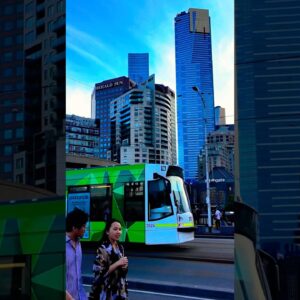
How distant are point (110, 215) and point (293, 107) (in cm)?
73

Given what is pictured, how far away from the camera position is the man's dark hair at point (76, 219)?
1473 mm

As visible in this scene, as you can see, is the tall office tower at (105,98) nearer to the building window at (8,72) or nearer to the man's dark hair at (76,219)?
the man's dark hair at (76,219)

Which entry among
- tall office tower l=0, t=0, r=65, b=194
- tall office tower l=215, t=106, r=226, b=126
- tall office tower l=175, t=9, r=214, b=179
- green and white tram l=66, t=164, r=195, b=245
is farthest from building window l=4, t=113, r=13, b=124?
tall office tower l=215, t=106, r=226, b=126

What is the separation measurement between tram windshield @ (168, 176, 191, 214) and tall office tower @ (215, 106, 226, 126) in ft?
0.74

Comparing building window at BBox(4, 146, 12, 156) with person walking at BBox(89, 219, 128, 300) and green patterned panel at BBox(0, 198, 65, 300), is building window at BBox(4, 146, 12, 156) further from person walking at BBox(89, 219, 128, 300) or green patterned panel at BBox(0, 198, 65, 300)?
person walking at BBox(89, 219, 128, 300)

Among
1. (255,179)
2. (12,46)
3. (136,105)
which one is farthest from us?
(12,46)

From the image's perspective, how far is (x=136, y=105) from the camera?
1507mm

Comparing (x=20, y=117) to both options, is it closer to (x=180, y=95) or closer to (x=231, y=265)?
(x=180, y=95)

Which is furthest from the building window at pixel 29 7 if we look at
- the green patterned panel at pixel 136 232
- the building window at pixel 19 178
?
the green patterned panel at pixel 136 232

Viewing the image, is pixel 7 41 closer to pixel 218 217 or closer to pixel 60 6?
pixel 60 6

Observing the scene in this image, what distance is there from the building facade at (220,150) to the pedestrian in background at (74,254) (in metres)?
0.46

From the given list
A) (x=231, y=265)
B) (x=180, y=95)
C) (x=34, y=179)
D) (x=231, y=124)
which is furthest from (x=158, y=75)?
(x=231, y=265)

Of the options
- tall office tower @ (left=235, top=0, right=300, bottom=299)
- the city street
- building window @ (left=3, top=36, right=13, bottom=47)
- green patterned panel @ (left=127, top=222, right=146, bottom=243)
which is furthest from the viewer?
building window @ (left=3, top=36, right=13, bottom=47)

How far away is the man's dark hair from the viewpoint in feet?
4.83
